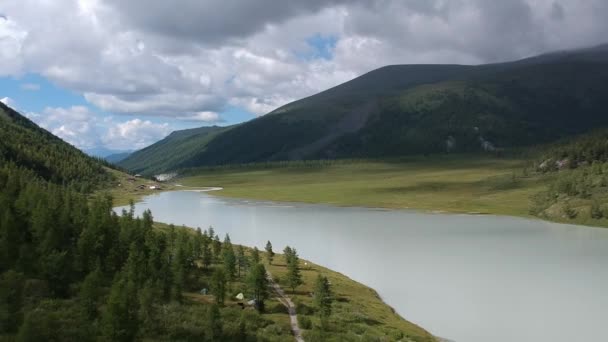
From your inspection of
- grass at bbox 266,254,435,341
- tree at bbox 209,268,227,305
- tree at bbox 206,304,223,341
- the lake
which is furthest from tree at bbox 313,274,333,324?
tree at bbox 206,304,223,341

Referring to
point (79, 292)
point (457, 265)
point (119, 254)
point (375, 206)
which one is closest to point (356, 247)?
point (457, 265)

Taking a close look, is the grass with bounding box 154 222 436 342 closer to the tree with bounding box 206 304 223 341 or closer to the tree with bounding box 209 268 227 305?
the tree with bounding box 209 268 227 305

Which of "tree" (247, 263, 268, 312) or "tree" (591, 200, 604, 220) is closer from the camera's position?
"tree" (247, 263, 268, 312)

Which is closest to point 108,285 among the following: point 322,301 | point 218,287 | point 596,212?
point 218,287

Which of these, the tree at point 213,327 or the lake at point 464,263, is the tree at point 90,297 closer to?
the tree at point 213,327

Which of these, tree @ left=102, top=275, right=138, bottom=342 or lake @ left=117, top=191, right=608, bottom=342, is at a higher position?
tree @ left=102, top=275, right=138, bottom=342

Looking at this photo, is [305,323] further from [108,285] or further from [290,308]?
[108,285]
